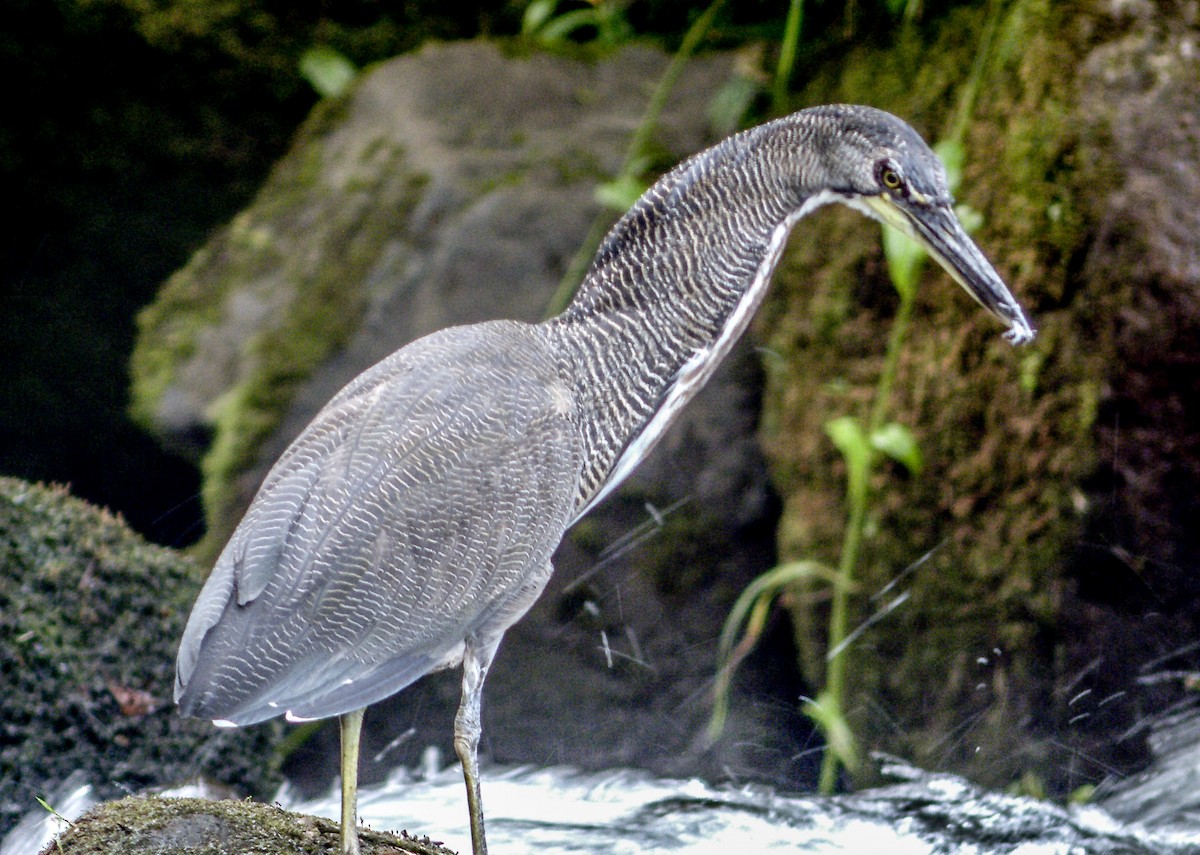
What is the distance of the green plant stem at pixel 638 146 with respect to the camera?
3.98 m

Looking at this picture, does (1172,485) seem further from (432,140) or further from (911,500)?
(432,140)

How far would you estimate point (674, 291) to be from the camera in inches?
96.4

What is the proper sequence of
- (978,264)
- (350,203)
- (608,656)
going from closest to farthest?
1. (978,264)
2. (608,656)
3. (350,203)

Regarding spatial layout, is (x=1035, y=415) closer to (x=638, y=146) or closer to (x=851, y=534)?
(x=851, y=534)

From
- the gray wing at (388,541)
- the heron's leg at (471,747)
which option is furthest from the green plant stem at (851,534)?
the heron's leg at (471,747)

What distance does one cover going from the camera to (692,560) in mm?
3979

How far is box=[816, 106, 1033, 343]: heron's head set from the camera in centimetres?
225

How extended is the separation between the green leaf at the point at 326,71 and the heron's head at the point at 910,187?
2.81 m

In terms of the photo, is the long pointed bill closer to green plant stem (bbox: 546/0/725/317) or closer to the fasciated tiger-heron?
the fasciated tiger-heron

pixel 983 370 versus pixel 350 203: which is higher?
pixel 350 203

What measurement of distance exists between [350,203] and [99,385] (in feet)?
4.68

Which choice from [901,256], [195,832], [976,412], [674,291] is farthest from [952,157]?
[195,832]

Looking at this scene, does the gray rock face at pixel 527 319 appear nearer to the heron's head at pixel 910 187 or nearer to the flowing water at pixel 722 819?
the flowing water at pixel 722 819

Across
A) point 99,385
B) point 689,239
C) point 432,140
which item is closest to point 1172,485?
point 689,239
